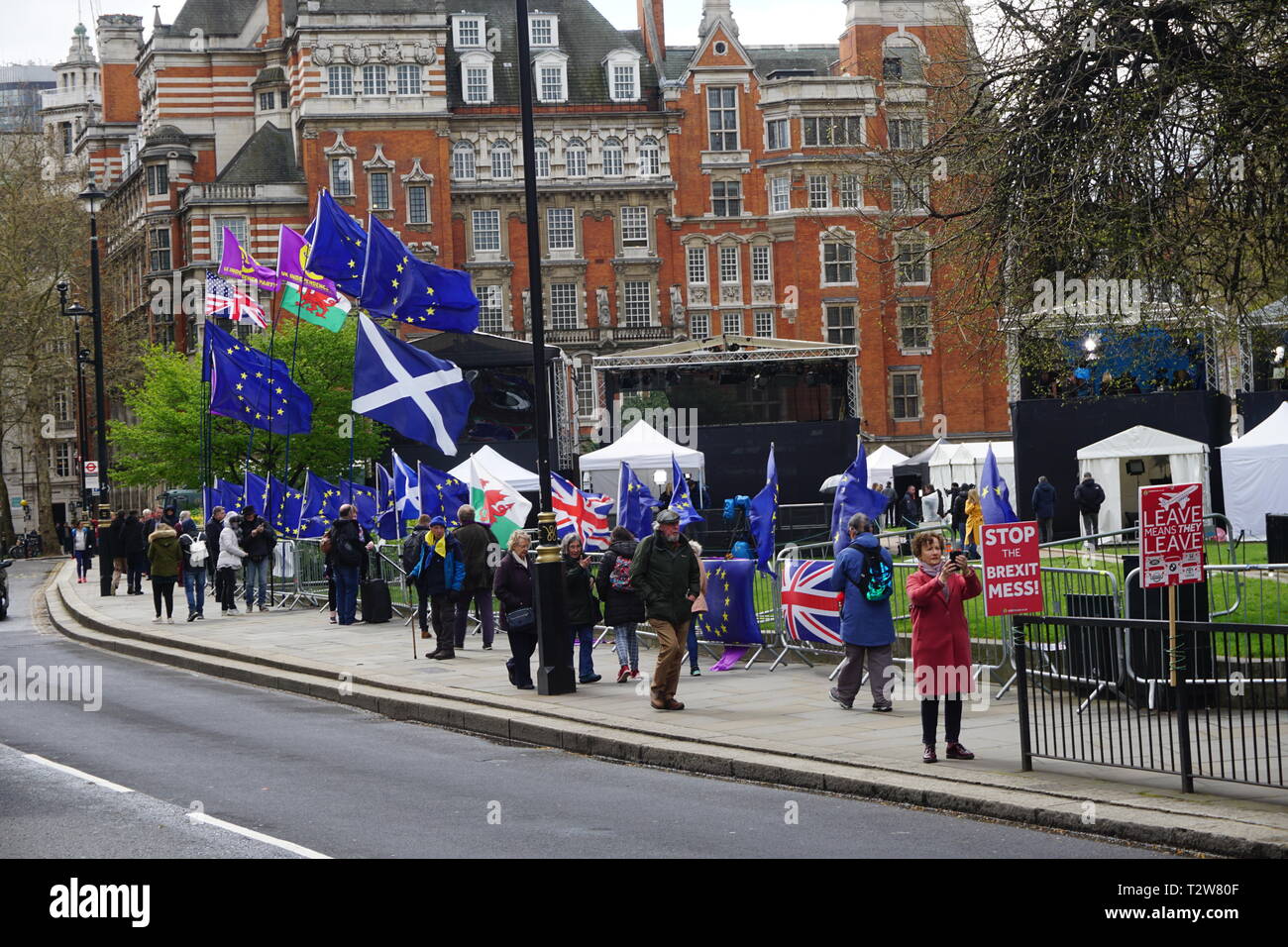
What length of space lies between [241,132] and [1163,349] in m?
66.5

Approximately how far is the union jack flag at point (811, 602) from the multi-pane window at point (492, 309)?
5760 centimetres

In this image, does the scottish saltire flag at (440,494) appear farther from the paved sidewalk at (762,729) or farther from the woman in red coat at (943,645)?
the woman in red coat at (943,645)

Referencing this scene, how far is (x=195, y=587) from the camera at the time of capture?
28.5m

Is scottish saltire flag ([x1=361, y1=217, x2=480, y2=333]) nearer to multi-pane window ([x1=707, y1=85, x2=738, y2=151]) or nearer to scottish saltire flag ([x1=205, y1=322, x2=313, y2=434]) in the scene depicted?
scottish saltire flag ([x1=205, y1=322, x2=313, y2=434])

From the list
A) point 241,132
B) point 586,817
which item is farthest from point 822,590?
point 241,132

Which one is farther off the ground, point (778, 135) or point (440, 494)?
point (778, 135)

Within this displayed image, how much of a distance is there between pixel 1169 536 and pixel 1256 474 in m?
23.4

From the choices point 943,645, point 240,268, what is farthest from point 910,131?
point 943,645

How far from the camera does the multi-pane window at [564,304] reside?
250ft

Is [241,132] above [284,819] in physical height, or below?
above

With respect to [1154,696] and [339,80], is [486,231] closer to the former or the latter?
[339,80]

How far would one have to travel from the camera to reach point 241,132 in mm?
81375

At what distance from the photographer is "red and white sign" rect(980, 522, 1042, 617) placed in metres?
13.5
